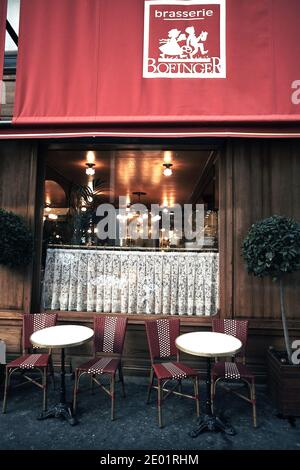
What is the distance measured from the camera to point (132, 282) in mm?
5312

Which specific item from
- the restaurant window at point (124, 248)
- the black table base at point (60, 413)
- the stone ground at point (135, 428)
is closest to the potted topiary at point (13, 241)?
the restaurant window at point (124, 248)

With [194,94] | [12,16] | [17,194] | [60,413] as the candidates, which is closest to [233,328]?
[60,413]

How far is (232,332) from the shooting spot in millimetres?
4320

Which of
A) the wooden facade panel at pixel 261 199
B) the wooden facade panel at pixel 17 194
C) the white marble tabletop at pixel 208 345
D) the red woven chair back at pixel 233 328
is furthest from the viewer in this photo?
Result: the wooden facade panel at pixel 17 194

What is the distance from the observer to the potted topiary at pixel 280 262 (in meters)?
3.70

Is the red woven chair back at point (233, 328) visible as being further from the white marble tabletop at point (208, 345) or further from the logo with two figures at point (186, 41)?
the logo with two figures at point (186, 41)

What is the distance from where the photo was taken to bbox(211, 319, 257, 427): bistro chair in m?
3.64

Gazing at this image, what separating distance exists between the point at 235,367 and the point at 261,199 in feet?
8.09

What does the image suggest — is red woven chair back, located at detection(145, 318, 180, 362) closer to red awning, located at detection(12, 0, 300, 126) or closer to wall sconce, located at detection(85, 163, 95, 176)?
red awning, located at detection(12, 0, 300, 126)

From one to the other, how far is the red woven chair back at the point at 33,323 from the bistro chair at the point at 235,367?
2.30m

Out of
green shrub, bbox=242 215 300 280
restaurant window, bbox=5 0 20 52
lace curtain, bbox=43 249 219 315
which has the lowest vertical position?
lace curtain, bbox=43 249 219 315

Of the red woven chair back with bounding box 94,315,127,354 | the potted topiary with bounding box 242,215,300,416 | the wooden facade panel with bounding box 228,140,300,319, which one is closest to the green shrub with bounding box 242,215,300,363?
the potted topiary with bounding box 242,215,300,416

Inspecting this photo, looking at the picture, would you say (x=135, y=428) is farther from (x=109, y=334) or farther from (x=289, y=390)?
(x=289, y=390)

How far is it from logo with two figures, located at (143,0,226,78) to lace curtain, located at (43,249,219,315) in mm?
2760
